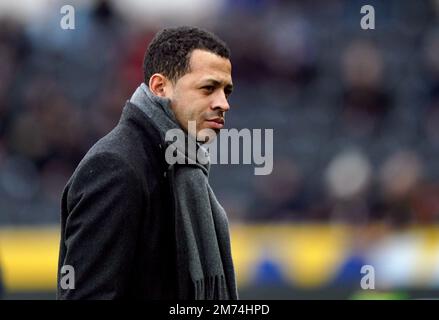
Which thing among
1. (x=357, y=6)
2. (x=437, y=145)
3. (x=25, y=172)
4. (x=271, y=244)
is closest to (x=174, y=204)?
(x=271, y=244)

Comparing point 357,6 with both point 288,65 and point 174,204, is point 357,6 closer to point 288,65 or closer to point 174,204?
point 288,65

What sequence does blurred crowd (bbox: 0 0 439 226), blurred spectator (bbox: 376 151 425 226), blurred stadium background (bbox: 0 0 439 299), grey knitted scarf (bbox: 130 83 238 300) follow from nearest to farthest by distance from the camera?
grey knitted scarf (bbox: 130 83 238 300) < blurred stadium background (bbox: 0 0 439 299) < blurred spectator (bbox: 376 151 425 226) < blurred crowd (bbox: 0 0 439 226)

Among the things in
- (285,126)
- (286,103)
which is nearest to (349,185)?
(285,126)

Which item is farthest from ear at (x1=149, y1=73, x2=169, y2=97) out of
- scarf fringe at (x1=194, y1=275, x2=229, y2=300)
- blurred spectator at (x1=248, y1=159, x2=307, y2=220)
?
blurred spectator at (x1=248, y1=159, x2=307, y2=220)

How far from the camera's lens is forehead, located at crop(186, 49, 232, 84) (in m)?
3.15

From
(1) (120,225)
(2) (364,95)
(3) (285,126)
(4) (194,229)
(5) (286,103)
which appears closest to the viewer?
(1) (120,225)

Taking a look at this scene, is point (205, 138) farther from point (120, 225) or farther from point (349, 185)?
point (349, 185)

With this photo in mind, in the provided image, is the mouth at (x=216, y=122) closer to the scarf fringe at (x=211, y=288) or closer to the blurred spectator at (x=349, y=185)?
the scarf fringe at (x=211, y=288)

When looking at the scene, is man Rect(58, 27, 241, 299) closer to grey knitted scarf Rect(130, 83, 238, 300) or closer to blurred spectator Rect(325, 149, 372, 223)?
grey knitted scarf Rect(130, 83, 238, 300)

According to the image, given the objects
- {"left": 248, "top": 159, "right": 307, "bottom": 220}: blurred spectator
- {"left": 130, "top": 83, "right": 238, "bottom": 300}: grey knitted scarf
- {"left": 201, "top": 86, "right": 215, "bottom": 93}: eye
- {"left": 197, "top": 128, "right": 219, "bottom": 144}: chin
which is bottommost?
{"left": 130, "top": 83, "right": 238, "bottom": 300}: grey knitted scarf

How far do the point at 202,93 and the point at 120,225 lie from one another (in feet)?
1.60

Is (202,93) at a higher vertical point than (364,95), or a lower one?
lower

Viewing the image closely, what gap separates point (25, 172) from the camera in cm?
895

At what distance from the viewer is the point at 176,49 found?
3170mm
